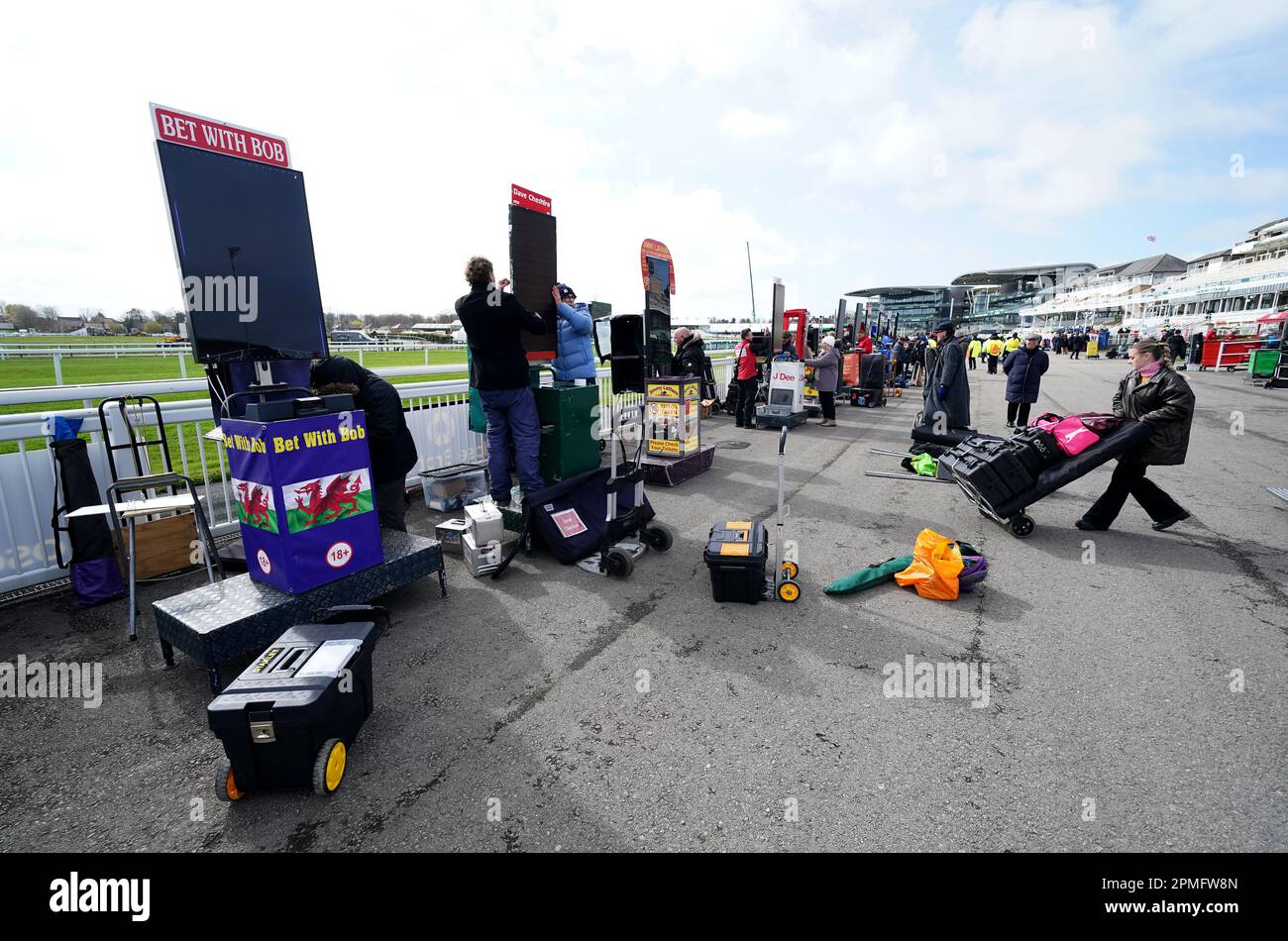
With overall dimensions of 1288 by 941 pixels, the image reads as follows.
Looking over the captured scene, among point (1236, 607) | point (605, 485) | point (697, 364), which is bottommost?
point (1236, 607)

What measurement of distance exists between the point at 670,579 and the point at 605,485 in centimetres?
98

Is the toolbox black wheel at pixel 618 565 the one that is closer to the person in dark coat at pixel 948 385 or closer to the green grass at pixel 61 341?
the person in dark coat at pixel 948 385

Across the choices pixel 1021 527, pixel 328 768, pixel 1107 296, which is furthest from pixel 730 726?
pixel 1107 296

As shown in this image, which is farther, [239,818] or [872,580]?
[872,580]

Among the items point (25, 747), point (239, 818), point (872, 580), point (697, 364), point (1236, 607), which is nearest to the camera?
point (239, 818)

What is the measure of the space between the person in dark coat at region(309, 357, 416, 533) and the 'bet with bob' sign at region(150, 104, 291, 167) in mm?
1517

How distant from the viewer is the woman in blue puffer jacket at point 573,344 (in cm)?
641

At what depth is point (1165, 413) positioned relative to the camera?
5109mm

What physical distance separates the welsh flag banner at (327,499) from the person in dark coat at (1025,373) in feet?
32.4

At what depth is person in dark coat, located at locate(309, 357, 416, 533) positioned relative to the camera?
14.3ft

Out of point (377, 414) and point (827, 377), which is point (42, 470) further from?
point (827, 377)

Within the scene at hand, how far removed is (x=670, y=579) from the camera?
4582mm
